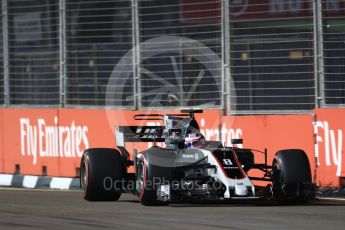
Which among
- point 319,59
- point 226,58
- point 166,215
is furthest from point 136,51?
point 166,215

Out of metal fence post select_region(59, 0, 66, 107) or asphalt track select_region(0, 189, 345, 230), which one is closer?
asphalt track select_region(0, 189, 345, 230)

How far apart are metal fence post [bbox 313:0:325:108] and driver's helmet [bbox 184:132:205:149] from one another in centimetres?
276

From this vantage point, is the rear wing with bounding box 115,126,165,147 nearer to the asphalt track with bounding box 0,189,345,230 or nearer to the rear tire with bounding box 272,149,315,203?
the asphalt track with bounding box 0,189,345,230

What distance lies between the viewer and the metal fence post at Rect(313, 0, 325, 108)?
14.7m

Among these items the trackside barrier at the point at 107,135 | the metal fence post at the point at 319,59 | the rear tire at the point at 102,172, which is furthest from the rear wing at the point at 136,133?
the metal fence post at the point at 319,59

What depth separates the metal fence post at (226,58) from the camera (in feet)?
51.9

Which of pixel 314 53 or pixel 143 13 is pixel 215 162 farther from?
pixel 143 13

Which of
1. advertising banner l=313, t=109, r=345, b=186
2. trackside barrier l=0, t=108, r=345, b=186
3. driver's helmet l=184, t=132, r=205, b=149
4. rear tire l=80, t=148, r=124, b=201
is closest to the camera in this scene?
driver's helmet l=184, t=132, r=205, b=149

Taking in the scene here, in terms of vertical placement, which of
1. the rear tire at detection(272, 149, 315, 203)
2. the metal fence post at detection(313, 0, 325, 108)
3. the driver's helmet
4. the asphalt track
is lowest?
the asphalt track

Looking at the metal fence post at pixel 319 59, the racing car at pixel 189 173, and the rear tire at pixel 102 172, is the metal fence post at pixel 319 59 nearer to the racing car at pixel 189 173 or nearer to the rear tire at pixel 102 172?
the racing car at pixel 189 173

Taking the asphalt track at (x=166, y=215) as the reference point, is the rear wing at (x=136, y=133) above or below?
above

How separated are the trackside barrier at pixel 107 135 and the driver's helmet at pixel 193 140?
255 centimetres

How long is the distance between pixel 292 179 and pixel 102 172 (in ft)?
8.34

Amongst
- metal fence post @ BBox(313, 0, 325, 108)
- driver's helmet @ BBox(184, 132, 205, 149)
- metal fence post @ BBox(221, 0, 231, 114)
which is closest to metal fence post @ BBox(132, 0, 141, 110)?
metal fence post @ BBox(221, 0, 231, 114)
